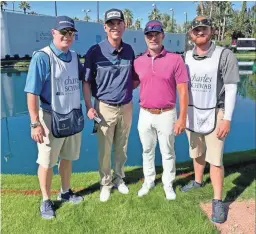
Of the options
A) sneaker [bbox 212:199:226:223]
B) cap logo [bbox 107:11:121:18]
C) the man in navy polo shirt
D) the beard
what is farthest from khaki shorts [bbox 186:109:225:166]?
cap logo [bbox 107:11:121:18]

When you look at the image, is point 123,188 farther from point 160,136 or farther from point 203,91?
point 203,91

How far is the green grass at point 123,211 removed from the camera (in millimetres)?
2699

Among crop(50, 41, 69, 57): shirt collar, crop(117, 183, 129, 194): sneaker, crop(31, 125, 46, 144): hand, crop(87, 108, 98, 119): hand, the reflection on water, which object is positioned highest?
crop(50, 41, 69, 57): shirt collar

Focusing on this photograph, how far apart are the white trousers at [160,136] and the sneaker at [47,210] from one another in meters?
1.01

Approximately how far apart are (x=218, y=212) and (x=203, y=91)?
3.57 ft

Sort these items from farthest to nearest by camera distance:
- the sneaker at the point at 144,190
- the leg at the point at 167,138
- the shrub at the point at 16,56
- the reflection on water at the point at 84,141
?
the shrub at the point at 16,56 → the reflection on water at the point at 84,141 → the sneaker at the point at 144,190 → the leg at the point at 167,138

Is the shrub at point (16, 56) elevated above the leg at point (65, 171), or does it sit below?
above

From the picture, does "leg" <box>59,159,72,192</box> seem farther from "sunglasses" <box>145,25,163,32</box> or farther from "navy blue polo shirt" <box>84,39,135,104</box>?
"sunglasses" <box>145,25,163,32</box>

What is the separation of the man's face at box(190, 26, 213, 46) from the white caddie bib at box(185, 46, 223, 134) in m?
0.13

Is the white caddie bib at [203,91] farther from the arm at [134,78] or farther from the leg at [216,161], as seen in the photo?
the arm at [134,78]

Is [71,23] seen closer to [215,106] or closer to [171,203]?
[215,106]

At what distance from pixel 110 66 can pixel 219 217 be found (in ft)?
5.46

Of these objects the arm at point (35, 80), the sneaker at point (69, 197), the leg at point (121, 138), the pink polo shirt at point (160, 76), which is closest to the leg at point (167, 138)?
the pink polo shirt at point (160, 76)

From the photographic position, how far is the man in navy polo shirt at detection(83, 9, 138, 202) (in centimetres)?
297
